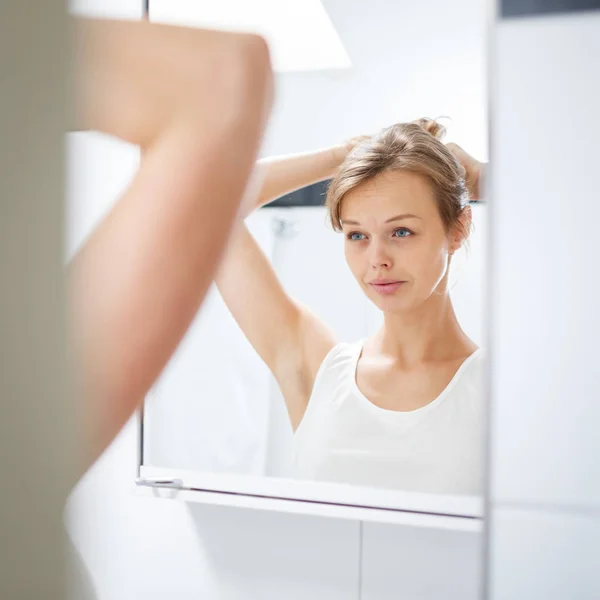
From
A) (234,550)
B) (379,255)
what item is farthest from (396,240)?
(234,550)

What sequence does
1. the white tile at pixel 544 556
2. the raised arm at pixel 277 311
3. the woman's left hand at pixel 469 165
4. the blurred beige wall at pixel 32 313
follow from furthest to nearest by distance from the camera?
1. the raised arm at pixel 277 311
2. the woman's left hand at pixel 469 165
3. the white tile at pixel 544 556
4. the blurred beige wall at pixel 32 313

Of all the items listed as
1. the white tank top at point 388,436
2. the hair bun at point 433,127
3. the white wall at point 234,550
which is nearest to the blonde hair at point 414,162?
the hair bun at point 433,127

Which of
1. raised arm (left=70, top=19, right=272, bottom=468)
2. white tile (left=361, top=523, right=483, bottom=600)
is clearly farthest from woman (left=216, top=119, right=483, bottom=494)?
raised arm (left=70, top=19, right=272, bottom=468)

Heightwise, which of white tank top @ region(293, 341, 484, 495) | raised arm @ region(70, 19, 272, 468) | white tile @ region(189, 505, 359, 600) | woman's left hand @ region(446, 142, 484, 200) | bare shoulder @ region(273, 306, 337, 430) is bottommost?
white tile @ region(189, 505, 359, 600)

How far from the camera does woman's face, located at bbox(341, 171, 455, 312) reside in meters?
0.96

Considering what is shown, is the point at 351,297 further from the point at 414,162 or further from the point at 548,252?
the point at 548,252

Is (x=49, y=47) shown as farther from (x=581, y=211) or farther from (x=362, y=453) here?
(x=362, y=453)

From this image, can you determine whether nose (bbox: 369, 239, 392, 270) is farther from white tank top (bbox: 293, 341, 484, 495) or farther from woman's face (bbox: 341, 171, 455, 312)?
white tank top (bbox: 293, 341, 484, 495)

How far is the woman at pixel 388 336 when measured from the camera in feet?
3.13

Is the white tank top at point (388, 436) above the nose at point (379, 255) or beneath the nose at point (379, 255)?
beneath

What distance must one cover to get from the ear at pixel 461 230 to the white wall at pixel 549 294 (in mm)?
543

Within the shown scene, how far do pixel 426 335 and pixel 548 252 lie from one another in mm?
578

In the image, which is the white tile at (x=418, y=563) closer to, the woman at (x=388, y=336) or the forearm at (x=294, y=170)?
the woman at (x=388, y=336)

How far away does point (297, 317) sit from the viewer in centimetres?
105
